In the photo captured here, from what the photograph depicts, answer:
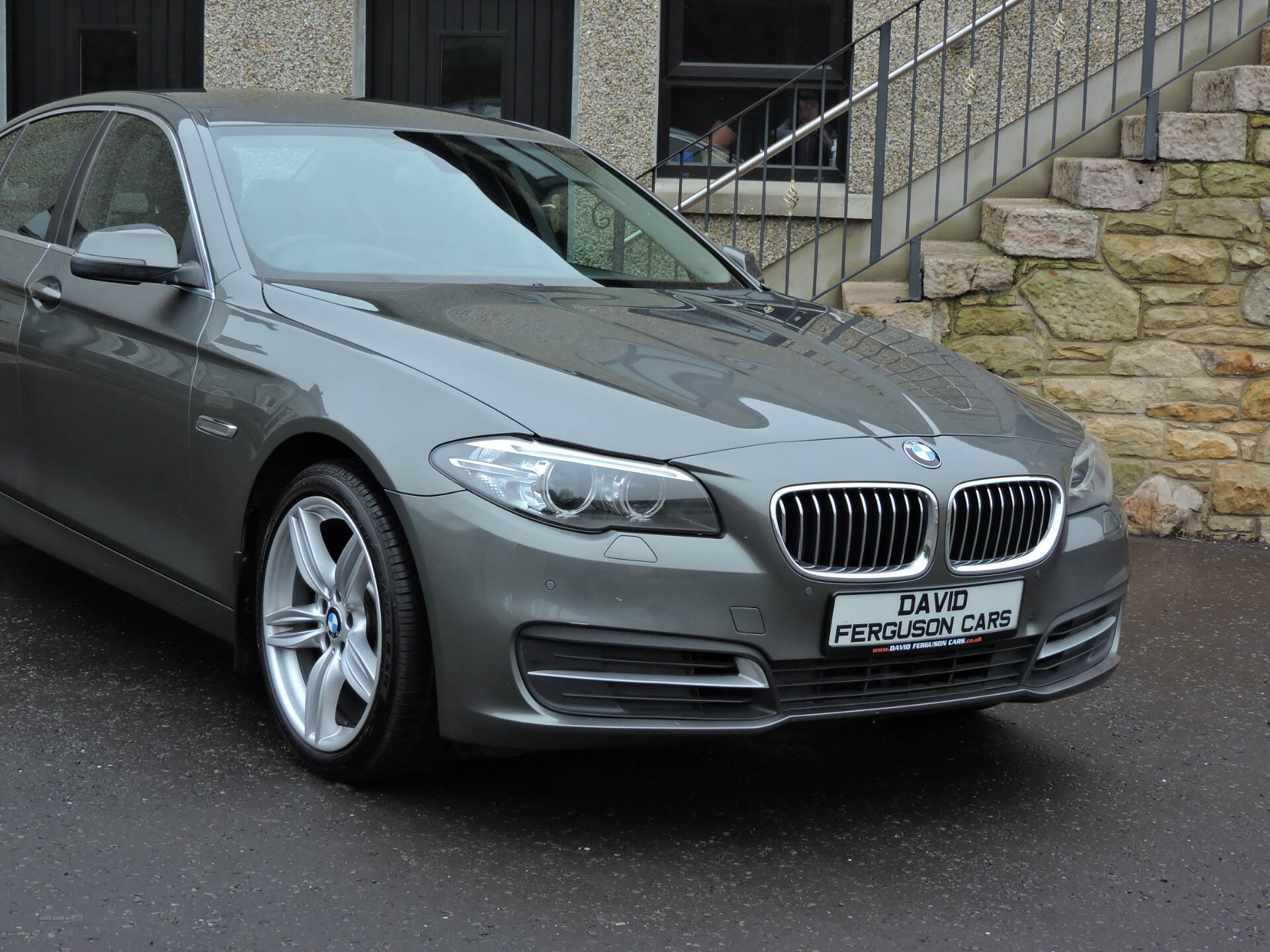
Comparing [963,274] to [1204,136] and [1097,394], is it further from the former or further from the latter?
[1204,136]

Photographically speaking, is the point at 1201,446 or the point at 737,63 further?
the point at 737,63

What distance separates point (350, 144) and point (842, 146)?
5.46 m

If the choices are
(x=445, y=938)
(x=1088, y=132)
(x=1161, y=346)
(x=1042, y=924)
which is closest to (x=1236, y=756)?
(x=1042, y=924)

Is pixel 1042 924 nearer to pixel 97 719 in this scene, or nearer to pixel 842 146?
pixel 97 719

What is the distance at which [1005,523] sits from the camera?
329 cm

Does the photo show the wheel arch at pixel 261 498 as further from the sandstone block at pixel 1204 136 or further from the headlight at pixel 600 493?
the sandstone block at pixel 1204 136

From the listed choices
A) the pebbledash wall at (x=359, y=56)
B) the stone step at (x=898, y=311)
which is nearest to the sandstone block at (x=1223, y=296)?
the stone step at (x=898, y=311)

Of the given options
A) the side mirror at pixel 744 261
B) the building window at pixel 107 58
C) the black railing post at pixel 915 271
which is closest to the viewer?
the side mirror at pixel 744 261

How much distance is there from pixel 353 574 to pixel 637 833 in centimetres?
81

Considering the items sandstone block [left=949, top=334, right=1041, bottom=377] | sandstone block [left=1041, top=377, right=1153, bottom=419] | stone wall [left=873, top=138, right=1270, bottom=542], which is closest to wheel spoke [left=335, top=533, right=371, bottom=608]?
stone wall [left=873, top=138, right=1270, bottom=542]

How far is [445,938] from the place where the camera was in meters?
2.76

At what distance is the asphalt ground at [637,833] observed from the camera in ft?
9.35

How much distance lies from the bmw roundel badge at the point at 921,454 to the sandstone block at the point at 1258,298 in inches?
170

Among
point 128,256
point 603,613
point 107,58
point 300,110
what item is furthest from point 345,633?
point 107,58
